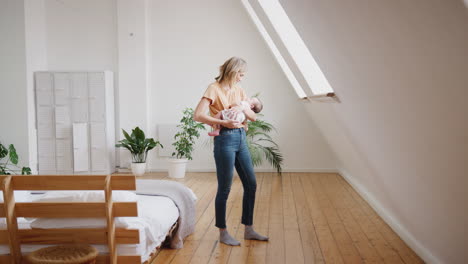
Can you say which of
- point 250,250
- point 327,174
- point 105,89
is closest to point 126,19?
point 105,89

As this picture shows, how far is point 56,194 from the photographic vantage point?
9.51 feet

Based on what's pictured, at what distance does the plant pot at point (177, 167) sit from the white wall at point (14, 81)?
205 cm

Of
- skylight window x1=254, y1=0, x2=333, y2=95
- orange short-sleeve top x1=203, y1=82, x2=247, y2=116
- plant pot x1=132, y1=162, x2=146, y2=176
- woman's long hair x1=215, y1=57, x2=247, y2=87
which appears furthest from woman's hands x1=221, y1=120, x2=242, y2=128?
plant pot x1=132, y1=162, x2=146, y2=176

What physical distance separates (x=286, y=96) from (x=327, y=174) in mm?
1309

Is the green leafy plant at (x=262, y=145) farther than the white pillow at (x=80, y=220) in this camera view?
Yes

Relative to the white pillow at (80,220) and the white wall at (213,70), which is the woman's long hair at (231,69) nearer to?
the white pillow at (80,220)

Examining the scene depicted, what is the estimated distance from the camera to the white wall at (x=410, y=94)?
129 centimetres

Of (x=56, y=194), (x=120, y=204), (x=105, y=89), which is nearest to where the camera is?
(x=120, y=204)

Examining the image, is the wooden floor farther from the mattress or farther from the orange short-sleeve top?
the orange short-sleeve top

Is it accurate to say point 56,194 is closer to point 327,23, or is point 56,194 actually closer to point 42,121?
point 327,23

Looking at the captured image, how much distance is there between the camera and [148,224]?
300 cm

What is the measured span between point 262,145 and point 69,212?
5.20 m

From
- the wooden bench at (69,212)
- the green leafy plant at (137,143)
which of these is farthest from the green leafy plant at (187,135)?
the wooden bench at (69,212)

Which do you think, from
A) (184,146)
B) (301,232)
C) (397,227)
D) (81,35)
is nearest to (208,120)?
(301,232)
